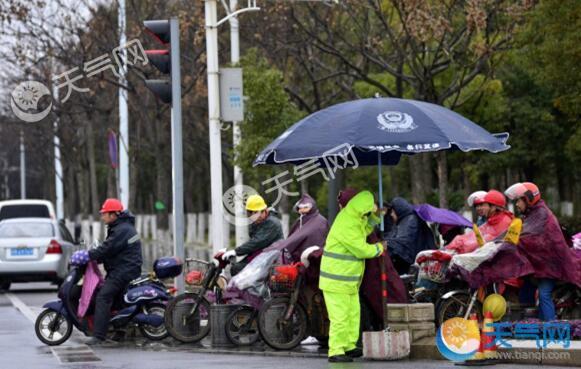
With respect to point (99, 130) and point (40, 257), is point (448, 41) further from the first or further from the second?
point (99, 130)

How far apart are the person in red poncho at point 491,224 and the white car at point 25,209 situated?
22556 mm

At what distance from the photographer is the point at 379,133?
43.5 ft

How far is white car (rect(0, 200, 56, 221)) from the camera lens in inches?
1409

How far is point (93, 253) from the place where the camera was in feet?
51.8

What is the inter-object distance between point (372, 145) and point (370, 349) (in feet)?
A: 6.52

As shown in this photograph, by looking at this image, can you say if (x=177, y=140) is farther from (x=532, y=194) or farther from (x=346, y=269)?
(x=532, y=194)

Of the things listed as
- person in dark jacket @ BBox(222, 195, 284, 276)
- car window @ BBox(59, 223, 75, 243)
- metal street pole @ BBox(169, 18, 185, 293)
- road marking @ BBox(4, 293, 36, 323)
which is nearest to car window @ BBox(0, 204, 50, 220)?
car window @ BBox(59, 223, 75, 243)

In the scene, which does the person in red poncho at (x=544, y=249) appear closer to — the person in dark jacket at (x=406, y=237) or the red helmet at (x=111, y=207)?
the person in dark jacket at (x=406, y=237)

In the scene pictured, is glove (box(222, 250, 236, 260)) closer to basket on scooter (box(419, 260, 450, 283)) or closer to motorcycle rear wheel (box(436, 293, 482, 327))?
basket on scooter (box(419, 260, 450, 283))

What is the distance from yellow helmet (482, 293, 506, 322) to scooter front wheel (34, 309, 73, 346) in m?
5.31

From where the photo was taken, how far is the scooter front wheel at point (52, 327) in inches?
619

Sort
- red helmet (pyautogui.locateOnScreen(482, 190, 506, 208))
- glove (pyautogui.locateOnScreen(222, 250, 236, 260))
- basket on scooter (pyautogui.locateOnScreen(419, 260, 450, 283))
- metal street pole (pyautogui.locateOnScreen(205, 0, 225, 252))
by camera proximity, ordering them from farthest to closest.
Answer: metal street pole (pyautogui.locateOnScreen(205, 0, 225, 252)), glove (pyautogui.locateOnScreen(222, 250, 236, 260)), red helmet (pyautogui.locateOnScreen(482, 190, 506, 208)), basket on scooter (pyautogui.locateOnScreen(419, 260, 450, 283))

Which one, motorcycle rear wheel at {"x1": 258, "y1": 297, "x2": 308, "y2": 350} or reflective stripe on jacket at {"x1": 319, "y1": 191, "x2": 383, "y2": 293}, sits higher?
reflective stripe on jacket at {"x1": 319, "y1": 191, "x2": 383, "y2": 293}

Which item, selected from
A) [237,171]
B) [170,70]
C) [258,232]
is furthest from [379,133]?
[237,171]
